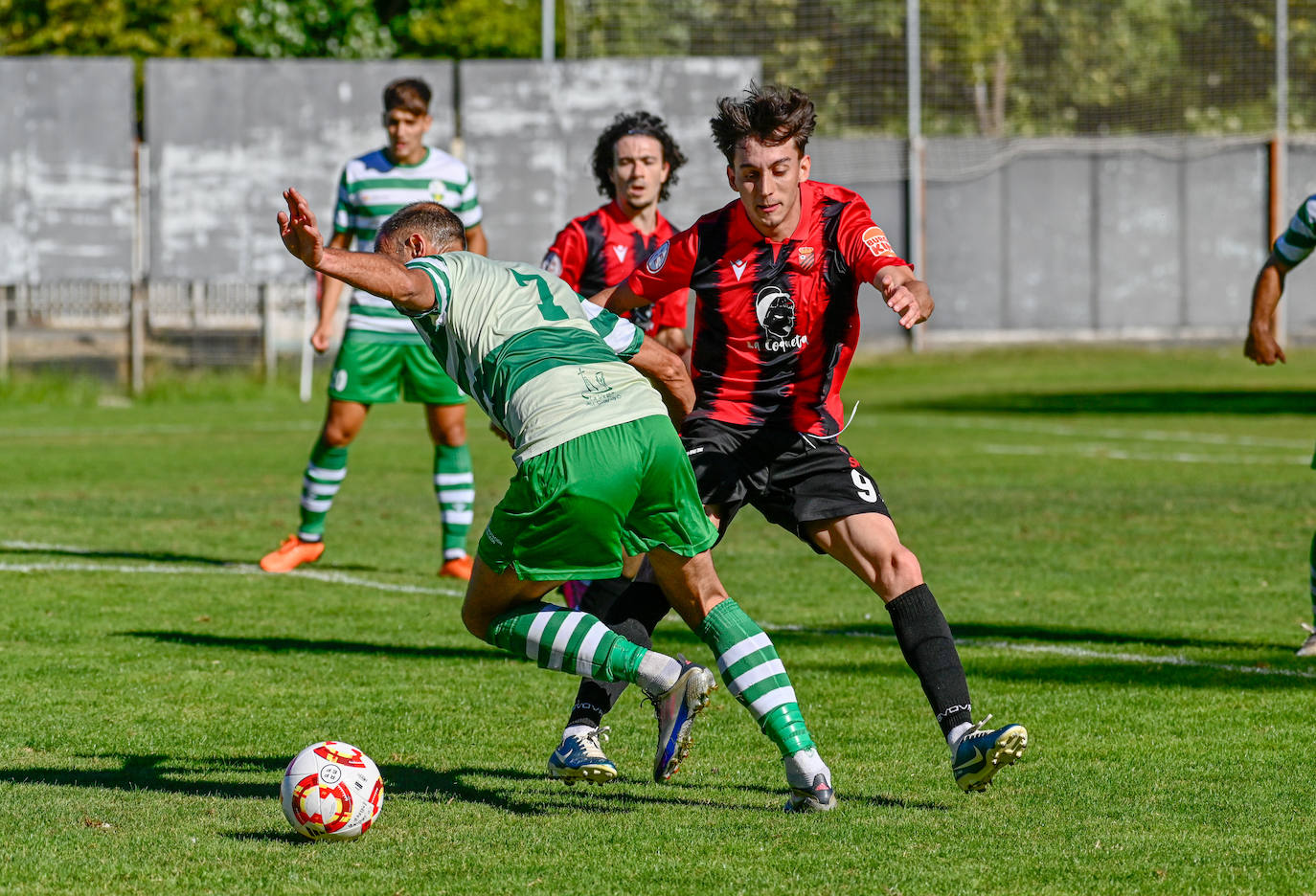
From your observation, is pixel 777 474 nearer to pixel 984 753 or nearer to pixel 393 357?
pixel 984 753

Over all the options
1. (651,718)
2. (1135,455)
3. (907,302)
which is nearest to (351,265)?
→ (907,302)

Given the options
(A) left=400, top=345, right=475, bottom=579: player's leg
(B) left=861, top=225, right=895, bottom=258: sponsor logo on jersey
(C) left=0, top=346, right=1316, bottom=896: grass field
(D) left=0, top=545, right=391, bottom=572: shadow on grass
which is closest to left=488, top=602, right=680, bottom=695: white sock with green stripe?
(C) left=0, top=346, right=1316, bottom=896: grass field

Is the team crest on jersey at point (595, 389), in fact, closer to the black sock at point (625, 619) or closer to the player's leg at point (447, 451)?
the black sock at point (625, 619)

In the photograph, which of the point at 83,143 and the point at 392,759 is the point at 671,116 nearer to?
the point at 83,143

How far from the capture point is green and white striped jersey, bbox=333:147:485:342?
9.29m

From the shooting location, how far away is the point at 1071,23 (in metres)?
33.1

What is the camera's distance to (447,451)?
9477 millimetres

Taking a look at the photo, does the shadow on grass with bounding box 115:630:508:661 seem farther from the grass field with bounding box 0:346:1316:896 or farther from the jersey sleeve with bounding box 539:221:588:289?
the jersey sleeve with bounding box 539:221:588:289

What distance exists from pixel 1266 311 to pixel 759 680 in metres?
3.63

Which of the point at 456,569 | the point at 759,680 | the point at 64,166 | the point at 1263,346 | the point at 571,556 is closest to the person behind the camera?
the point at 571,556

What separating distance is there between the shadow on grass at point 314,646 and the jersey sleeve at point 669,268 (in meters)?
2.26

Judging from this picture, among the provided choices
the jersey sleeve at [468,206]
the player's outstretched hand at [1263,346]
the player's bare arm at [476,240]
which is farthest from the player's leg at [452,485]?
the player's outstretched hand at [1263,346]

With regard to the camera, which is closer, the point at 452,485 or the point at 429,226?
the point at 429,226

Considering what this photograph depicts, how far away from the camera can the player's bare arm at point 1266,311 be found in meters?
7.29
